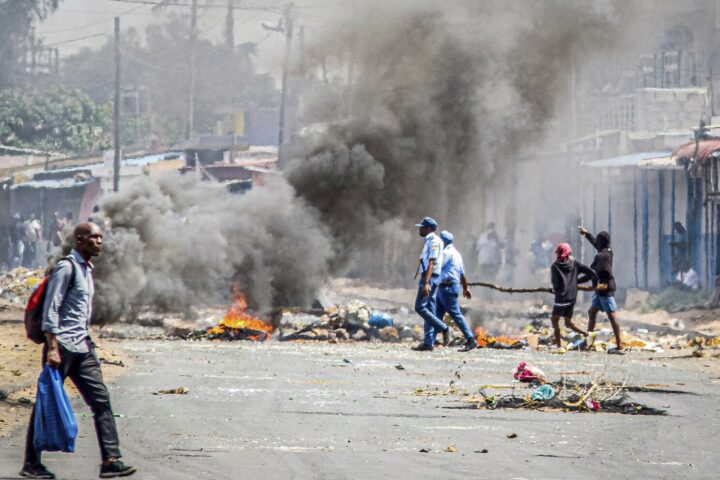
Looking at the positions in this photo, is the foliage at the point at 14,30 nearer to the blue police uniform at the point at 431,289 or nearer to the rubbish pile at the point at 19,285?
the rubbish pile at the point at 19,285

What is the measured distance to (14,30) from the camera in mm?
67125

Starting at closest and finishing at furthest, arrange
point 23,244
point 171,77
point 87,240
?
point 87,240 → point 23,244 → point 171,77

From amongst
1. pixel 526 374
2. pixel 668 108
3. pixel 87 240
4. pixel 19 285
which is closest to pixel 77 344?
pixel 87 240

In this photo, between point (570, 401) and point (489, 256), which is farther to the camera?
point (489, 256)

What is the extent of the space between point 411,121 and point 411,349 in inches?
447

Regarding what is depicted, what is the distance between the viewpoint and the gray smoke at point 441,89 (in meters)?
28.3

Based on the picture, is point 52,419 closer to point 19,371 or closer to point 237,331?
point 19,371

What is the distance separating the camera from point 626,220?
114 feet

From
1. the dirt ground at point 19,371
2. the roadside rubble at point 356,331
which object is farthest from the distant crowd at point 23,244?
the dirt ground at point 19,371

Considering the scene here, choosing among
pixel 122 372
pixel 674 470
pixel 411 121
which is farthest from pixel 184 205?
pixel 674 470

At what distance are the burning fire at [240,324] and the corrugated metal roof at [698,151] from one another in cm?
1104

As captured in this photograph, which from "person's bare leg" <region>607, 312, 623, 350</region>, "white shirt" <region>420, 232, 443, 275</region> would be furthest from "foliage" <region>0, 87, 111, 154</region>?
"person's bare leg" <region>607, 312, 623, 350</region>

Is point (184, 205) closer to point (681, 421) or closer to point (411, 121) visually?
point (411, 121)

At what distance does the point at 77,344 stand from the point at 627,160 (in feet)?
87.7
